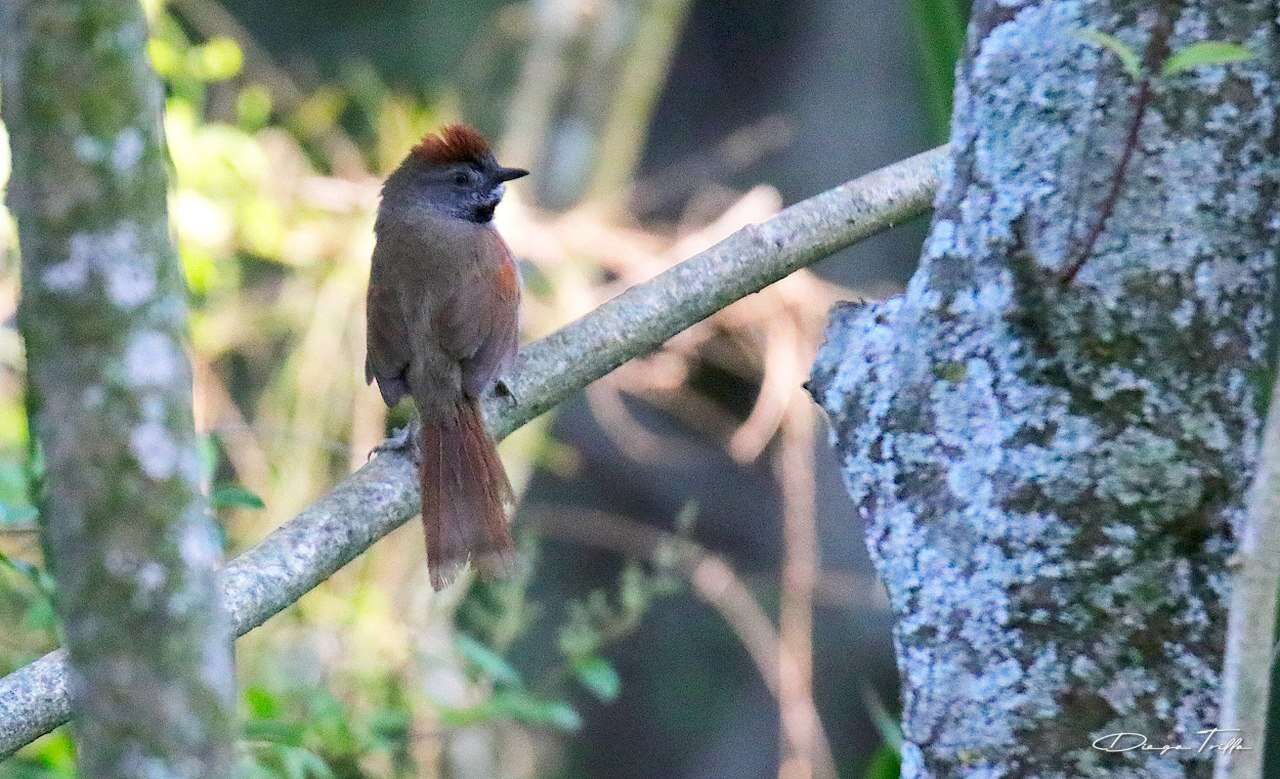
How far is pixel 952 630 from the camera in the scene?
66.5 inches

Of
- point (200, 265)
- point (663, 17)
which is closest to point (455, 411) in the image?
point (200, 265)

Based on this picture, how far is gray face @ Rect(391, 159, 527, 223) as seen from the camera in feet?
13.9

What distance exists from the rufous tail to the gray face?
0.96 m

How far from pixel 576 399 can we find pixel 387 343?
11.1 feet

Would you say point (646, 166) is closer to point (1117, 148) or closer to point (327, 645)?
point (327, 645)

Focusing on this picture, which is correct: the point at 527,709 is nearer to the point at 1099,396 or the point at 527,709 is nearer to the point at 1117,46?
the point at 1099,396

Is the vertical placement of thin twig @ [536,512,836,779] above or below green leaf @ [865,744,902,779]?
above

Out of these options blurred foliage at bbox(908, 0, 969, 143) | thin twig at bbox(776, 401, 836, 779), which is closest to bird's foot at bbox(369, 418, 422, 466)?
blurred foliage at bbox(908, 0, 969, 143)

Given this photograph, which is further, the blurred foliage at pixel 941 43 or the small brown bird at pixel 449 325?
the small brown bird at pixel 449 325

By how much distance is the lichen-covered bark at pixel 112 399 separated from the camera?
1.29 meters

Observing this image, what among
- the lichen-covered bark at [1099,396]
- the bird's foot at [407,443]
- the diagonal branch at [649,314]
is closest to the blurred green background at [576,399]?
the bird's foot at [407,443]

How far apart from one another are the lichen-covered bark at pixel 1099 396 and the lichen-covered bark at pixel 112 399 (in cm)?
83

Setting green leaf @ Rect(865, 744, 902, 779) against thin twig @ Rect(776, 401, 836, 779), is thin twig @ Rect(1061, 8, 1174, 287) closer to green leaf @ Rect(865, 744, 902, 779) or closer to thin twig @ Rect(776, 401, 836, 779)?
green leaf @ Rect(865, 744, 902, 779)

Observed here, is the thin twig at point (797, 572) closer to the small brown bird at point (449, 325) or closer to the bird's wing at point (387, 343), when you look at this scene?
the small brown bird at point (449, 325)
